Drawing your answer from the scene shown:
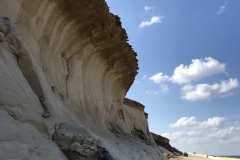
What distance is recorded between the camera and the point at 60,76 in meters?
7.55

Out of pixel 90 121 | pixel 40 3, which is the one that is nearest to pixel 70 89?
pixel 90 121

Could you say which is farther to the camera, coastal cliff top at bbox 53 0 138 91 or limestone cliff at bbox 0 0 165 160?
coastal cliff top at bbox 53 0 138 91

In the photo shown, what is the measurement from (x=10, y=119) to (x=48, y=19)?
441 centimetres

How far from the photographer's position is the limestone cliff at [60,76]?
12.6ft

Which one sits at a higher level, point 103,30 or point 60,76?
point 103,30

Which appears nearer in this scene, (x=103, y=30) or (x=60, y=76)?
(x=60, y=76)

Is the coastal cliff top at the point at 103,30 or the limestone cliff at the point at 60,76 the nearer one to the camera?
the limestone cliff at the point at 60,76

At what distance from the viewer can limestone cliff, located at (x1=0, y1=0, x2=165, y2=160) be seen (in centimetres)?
384

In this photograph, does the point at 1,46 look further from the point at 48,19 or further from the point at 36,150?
the point at 48,19

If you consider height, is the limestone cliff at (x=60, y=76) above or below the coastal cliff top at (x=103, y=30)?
below

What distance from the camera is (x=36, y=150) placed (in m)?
3.51

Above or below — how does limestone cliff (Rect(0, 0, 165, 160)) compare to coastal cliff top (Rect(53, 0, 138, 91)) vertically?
below

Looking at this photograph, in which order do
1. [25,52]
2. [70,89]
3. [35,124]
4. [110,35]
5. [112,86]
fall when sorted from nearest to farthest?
[35,124] → [25,52] → [70,89] → [110,35] → [112,86]

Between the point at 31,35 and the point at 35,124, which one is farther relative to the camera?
→ the point at 31,35
